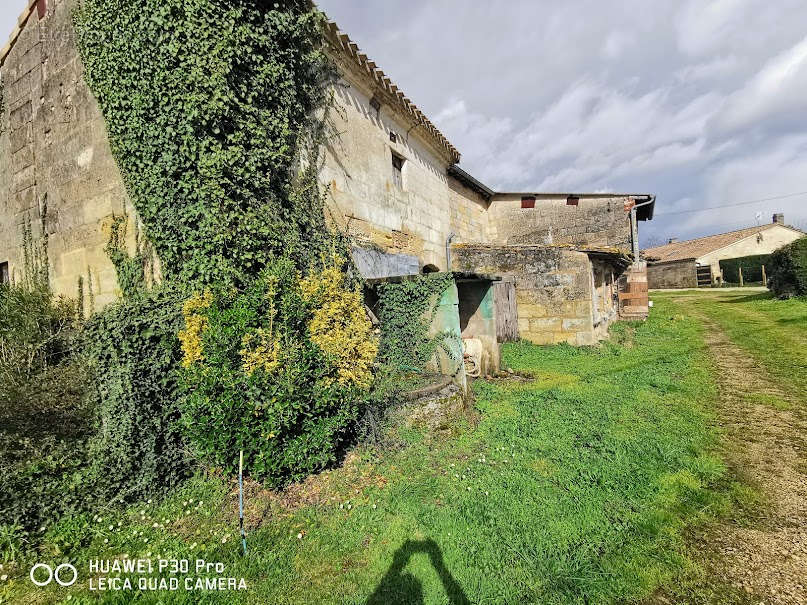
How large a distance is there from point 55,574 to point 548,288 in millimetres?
10237

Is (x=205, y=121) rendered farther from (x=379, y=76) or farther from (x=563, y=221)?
(x=563, y=221)

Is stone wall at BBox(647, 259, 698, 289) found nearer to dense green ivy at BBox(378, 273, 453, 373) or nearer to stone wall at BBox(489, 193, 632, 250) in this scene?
stone wall at BBox(489, 193, 632, 250)

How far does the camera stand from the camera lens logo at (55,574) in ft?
9.76

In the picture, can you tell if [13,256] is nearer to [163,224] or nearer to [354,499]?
[163,224]

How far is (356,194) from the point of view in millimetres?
7113

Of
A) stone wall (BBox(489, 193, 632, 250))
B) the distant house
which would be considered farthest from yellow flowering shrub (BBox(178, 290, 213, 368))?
the distant house

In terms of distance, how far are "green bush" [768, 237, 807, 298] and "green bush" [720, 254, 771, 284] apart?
1475cm

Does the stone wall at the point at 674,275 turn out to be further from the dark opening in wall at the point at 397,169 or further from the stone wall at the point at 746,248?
the dark opening in wall at the point at 397,169

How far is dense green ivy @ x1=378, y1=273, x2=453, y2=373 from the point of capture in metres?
6.10

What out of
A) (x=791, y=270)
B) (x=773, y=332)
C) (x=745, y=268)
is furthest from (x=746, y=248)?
(x=773, y=332)

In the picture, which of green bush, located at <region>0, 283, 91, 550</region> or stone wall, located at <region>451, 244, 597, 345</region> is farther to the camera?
stone wall, located at <region>451, 244, 597, 345</region>

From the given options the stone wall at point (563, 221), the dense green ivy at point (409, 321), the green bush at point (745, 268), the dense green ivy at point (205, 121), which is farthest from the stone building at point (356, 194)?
the green bush at point (745, 268)

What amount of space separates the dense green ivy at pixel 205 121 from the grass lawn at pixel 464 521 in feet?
8.44

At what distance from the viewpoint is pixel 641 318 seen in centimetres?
1398
